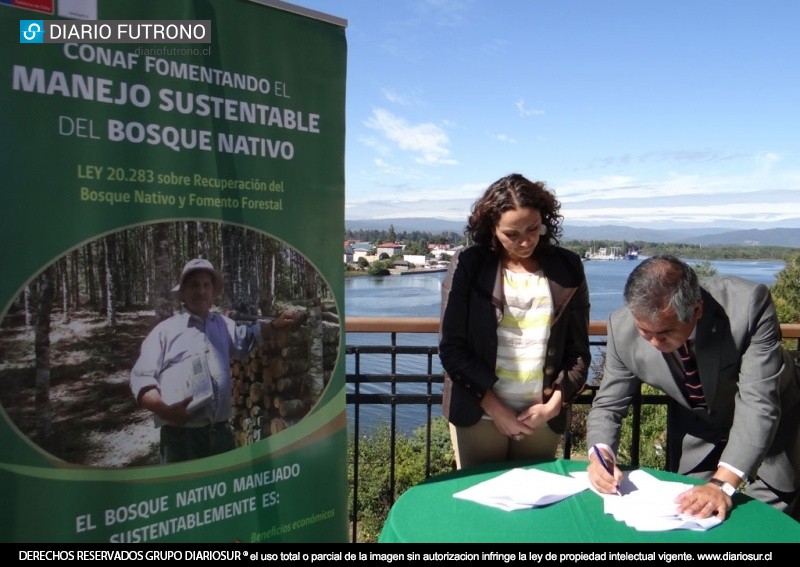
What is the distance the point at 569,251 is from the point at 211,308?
1.41 m

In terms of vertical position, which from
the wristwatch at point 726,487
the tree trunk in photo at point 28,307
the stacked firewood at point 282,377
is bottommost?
the wristwatch at point 726,487

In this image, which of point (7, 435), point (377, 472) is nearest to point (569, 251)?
point (7, 435)

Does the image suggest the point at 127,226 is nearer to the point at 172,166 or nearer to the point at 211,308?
the point at 172,166

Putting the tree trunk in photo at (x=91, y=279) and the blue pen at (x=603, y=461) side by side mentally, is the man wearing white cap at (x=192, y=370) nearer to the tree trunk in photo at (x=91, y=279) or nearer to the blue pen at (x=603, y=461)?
the tree trunk in photo at (x=91, y=279)

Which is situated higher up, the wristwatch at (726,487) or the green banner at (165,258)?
the green banner at (165,258)

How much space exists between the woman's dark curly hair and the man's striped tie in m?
0.64

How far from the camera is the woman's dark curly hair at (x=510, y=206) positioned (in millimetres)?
2113

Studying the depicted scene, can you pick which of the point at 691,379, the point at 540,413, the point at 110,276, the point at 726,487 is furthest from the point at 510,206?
the point at 110,276

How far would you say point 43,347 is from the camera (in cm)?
152

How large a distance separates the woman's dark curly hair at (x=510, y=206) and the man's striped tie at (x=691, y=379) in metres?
0.64

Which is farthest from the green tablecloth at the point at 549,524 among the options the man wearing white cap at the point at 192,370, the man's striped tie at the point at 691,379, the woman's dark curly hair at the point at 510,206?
the woman's dark curly hair at the point at 510,206

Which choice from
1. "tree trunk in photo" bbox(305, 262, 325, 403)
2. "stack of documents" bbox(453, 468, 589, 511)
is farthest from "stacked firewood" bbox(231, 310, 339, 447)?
"stack of documents" bbox(453, 468, 589, 511)

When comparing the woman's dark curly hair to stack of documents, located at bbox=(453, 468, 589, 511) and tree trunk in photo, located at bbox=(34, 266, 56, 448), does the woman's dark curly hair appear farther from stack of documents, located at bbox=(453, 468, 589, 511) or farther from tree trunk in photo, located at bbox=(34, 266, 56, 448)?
tree trunk in photo, located at bbox=(34, 266, 56, 448)

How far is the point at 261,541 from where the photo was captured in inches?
75.4
